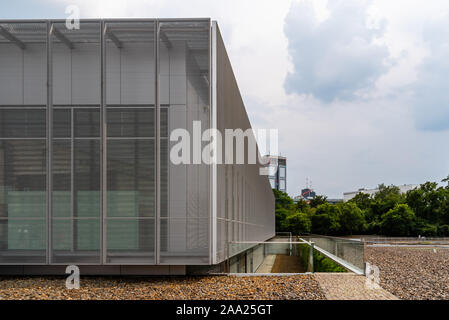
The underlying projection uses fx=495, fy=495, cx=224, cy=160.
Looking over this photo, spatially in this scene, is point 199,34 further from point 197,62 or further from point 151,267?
point 151,267

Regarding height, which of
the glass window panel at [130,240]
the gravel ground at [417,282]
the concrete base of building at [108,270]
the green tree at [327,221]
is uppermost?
the glass window panel at [130,240]

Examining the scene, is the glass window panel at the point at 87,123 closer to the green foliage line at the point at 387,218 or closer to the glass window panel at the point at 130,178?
the glass window panel at the point at 130,178

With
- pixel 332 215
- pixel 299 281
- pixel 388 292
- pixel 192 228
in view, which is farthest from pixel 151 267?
pixel 332 215

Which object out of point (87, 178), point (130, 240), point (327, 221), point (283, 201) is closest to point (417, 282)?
point (130, 240)

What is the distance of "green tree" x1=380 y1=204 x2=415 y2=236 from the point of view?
73.2 m

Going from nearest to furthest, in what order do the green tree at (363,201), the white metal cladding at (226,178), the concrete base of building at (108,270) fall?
1. the concrete base of building at (108,270)
2. the white metal cladding at (226,178)
3. the green tree at (363,201)

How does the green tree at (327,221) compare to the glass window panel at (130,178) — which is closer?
the glass window panel at (130,178)

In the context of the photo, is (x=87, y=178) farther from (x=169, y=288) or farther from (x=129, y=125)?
(x=169, y=288)

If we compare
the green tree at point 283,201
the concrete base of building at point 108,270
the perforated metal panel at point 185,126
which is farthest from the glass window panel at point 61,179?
the green tree at point 283,201

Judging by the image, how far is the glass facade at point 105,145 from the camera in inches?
477

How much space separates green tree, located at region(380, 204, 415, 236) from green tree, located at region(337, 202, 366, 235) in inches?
270

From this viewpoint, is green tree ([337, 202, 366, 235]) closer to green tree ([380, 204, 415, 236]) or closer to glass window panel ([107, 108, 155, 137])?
green tree ([380, 204, 415, 236])

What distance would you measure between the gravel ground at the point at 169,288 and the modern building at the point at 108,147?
47cm

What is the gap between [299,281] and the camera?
471 inches
